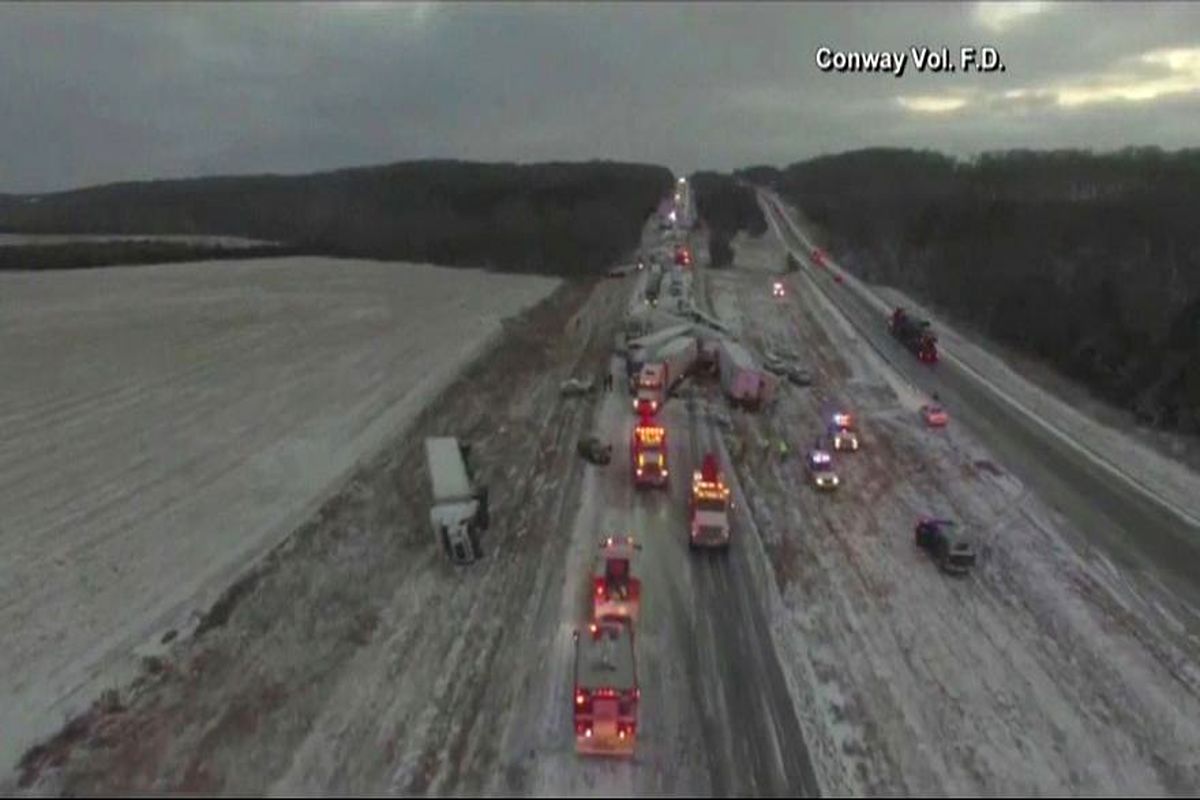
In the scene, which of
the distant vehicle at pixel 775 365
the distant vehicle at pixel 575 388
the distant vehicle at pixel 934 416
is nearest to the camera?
the distant vehicle at pixel 934 416

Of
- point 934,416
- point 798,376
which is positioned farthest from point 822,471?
point 798,376

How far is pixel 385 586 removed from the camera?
38.7 meters

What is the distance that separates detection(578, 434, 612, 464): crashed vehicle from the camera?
5381 centimetres

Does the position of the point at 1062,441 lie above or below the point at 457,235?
below

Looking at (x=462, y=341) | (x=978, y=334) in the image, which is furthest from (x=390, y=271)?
(x=978, y=334)

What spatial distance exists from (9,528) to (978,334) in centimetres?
8465

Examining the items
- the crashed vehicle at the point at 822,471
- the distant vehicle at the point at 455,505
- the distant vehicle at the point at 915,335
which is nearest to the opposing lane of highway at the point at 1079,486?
the distant vehicle at the point at 915,335

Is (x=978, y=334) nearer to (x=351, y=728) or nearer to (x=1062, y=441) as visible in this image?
(x=1062, y=441)

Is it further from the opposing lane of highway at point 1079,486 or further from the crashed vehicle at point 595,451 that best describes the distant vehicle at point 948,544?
the crashed vehicle at point 595,451

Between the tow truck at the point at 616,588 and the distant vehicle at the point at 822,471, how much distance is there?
16216 millimetres

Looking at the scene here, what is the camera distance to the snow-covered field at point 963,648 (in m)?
28.0

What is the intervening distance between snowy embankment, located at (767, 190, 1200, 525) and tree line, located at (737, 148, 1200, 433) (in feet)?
15.2

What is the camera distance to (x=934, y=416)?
205 feet

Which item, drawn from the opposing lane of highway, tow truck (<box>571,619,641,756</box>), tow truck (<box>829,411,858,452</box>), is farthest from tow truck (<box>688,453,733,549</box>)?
the opposing lane of highway
